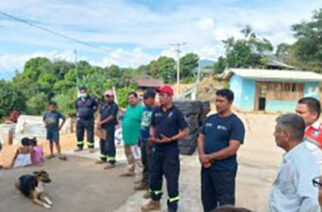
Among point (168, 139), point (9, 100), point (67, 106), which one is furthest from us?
point (9, 100)

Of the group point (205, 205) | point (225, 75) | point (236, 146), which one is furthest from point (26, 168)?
point (225, 75)

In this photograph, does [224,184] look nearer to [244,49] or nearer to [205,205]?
[205,205]

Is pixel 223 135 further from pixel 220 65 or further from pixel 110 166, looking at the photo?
pixel 220 65

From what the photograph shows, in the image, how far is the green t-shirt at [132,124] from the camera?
5.28 meters

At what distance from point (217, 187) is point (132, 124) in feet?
7.84

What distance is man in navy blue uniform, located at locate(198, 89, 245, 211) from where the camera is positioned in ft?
10.3

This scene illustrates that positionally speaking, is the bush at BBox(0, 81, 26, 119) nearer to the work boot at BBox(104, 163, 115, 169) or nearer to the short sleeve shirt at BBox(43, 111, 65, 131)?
the short sleeve shirt at BBox(43, 111, 65, 131)

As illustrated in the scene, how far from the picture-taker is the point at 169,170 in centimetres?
387

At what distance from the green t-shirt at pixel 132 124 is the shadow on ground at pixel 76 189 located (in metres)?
0.73

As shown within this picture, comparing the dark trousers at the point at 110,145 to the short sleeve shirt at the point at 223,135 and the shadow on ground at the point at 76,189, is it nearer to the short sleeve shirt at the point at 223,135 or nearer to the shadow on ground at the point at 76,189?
the shadow on ground at the point at 76,189

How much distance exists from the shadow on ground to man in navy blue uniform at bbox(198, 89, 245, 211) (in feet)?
5.74

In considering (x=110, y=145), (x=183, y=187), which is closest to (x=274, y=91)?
(x=110, y=145)

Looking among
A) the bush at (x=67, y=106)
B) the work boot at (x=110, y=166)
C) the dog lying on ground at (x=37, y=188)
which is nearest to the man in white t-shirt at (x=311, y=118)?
the dog lying on ground at (x=37, y=188)

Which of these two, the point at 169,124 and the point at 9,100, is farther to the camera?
the point at 9,100
